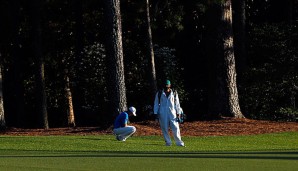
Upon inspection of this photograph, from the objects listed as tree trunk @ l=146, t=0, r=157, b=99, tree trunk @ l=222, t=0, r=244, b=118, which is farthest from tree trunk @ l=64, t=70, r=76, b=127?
tree trunk @ l=222, t=0, r=244, b=118

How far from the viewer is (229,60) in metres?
37.0

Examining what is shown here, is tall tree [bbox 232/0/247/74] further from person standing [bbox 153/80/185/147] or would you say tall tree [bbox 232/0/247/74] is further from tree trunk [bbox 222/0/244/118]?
person standing [bbox 153/80/185/147]

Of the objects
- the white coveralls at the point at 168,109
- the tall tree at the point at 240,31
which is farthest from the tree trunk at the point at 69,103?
the white coveralls at the point at 168,109

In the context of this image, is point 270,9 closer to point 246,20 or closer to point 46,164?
point 246,20

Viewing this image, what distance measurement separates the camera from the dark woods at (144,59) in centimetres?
4069

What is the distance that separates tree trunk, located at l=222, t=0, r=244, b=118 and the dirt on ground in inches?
32.5

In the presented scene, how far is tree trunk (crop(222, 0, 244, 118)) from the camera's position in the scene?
36.8 metres

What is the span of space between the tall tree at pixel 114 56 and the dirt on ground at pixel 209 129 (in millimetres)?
1049

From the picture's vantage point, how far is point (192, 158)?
17953 millimetres

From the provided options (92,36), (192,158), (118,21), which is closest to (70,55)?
(92,36)

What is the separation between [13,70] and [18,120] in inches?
106

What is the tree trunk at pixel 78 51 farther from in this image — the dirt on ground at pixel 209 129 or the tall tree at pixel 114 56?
the tall tree at pixel 114 56

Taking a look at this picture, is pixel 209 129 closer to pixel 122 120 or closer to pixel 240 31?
pixel 122 120

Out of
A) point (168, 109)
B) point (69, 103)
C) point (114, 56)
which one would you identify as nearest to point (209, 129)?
point (114, 56)
